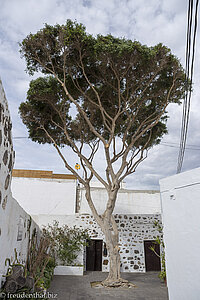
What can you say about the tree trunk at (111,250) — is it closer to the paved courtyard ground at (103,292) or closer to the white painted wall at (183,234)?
the paved courtyard ground at (103,292)

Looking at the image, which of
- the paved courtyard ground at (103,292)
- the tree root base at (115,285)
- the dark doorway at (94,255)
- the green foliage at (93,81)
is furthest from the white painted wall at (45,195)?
the tree root base at (115,285)

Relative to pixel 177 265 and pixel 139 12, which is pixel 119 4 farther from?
pixel 177 265

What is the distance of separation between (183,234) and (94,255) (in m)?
8.28

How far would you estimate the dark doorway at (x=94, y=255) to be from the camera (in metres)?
9.70

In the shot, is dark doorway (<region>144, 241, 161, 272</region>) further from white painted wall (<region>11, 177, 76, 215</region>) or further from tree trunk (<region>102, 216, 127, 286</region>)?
white painted wall (<region>11, 177, 76, 215</region>)

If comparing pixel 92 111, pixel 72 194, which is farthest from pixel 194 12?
pixel 72 194

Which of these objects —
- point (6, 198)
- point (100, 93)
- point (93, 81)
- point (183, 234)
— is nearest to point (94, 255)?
point (100, 93)

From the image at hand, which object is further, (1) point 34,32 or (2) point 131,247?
(2) point 131,247

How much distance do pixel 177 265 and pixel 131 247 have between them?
780 centimetres

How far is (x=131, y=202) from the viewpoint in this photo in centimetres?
1409

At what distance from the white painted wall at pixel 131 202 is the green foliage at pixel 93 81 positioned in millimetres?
5768

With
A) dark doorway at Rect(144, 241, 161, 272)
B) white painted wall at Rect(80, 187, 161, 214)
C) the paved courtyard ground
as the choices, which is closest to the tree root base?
the paved courtyard ground

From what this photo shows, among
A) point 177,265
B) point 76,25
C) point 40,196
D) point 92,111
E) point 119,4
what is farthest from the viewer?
point 40,196

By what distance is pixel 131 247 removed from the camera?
9.78 metres
